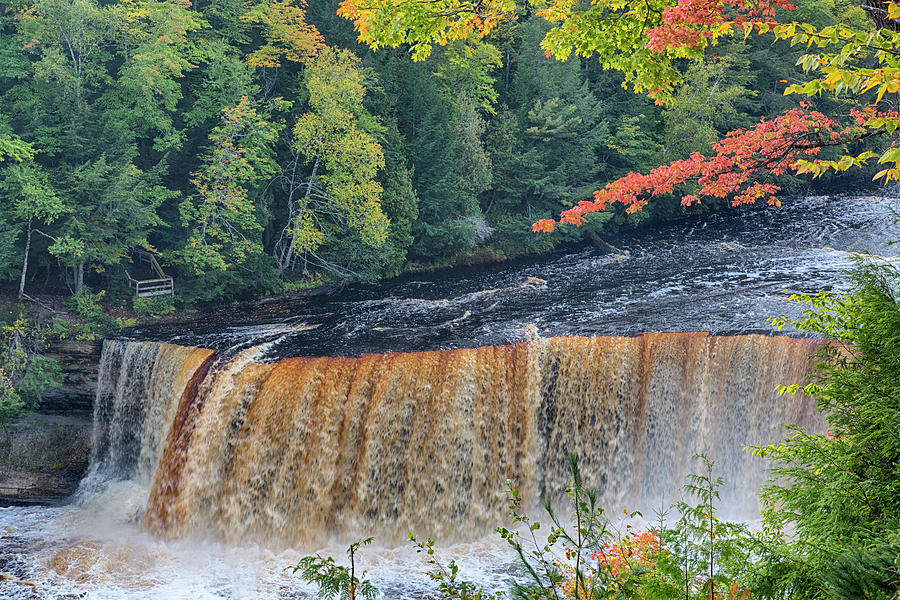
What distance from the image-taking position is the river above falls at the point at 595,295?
1323 centimetres

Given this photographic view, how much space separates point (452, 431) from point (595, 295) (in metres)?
5.78

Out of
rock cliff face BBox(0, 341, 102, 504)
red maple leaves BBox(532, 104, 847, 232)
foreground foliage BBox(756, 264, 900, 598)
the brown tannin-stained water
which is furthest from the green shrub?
foreground foliage BBox(756, 264, 900, 598)

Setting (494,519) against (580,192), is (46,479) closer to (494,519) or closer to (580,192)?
(494,519)

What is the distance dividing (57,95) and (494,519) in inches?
509

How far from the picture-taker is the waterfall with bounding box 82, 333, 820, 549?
11242 mm

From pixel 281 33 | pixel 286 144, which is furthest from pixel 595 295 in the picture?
pixel 281 33

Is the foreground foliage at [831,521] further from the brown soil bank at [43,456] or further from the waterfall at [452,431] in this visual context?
the brown soil bank at [43,456]

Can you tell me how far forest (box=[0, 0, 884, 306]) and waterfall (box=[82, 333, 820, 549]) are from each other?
18.3 feet

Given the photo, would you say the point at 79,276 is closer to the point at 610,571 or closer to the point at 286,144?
the point at 286,144

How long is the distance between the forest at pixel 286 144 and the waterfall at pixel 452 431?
558 centimetres

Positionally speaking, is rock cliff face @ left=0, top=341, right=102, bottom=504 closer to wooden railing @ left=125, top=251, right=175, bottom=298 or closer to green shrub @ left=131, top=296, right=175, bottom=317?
green shrub @ left=131, top=296, right=175, bottom=317

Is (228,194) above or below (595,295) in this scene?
above

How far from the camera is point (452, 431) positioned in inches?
453

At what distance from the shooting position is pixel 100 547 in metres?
10.8
